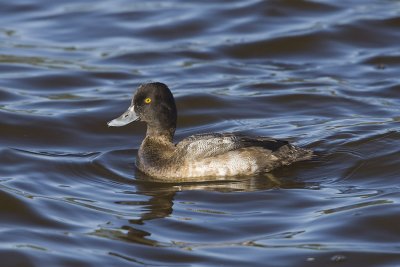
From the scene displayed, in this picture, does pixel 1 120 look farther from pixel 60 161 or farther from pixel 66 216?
pixel 66 216

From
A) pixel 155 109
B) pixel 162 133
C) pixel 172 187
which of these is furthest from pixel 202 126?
pixel 172 187

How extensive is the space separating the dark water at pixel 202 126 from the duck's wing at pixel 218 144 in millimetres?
342

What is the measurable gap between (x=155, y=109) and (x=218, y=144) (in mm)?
913

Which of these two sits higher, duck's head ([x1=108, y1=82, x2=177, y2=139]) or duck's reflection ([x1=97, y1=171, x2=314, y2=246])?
duck's head ([x1=108, y1=82, x2=177, y2=139])

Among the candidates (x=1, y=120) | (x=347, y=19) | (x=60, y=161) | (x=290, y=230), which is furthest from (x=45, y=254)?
(x=347, y=19)

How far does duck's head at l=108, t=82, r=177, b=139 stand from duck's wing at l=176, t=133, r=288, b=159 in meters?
0.47

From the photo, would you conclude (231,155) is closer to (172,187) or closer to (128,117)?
(172,187)

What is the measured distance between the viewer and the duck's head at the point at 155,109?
1096 centimetres

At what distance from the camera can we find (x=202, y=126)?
12.9m

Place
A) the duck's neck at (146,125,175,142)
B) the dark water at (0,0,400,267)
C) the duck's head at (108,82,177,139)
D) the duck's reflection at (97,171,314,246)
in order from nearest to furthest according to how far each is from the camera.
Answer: the dark water at (0,0,400,267)
the duck's reflection at (97,171,314,246)
the duck's head at (108,82,177,139)
the duck's neck at (146,125,175,142)

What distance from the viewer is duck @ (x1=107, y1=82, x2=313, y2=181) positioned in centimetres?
1056

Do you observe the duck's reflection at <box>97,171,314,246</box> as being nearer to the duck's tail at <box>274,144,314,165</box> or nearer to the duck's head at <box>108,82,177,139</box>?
the duck's tail at <box>274,144,314,165</box>

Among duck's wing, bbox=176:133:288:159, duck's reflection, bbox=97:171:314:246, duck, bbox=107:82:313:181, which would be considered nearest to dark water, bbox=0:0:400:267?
duck's reflection, bbox=97:171:314:246

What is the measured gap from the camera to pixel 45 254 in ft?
27.2
